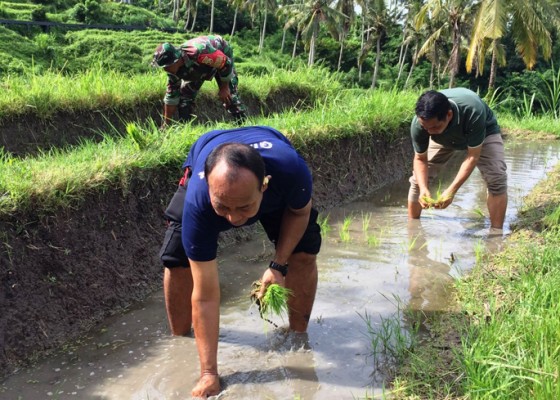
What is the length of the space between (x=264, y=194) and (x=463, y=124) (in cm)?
266

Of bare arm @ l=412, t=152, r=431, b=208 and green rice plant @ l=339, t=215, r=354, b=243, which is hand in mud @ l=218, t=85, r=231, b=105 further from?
bare arm @ l=412, t=152, r=431, b=208

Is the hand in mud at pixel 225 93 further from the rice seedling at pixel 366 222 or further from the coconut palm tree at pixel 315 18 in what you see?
the coconut palm tree at pixel 315 18

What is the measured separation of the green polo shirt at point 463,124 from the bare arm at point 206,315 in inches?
109

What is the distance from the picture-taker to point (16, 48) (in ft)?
63.3

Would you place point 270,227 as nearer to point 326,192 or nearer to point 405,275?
point 405,275

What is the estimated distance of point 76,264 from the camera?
3346 millimetres

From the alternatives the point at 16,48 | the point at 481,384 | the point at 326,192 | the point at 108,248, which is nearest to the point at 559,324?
the point at 481,384

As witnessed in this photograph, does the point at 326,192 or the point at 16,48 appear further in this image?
A: the point at 16,48

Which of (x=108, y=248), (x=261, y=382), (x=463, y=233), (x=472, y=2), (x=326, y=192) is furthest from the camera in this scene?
(x=472, y=2)

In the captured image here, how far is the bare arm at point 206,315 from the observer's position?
93.3 inches

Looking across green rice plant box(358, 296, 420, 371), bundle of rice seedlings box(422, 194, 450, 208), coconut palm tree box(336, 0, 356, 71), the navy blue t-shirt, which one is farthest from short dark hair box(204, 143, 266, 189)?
coconut palm tree box(336, 0, 356, 71)

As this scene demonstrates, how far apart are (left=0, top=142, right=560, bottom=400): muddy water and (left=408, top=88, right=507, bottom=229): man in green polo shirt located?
41 centimetres

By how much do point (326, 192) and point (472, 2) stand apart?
2377cm

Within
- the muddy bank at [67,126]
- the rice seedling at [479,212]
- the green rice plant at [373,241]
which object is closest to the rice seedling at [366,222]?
the green rice plant at [373,241]
